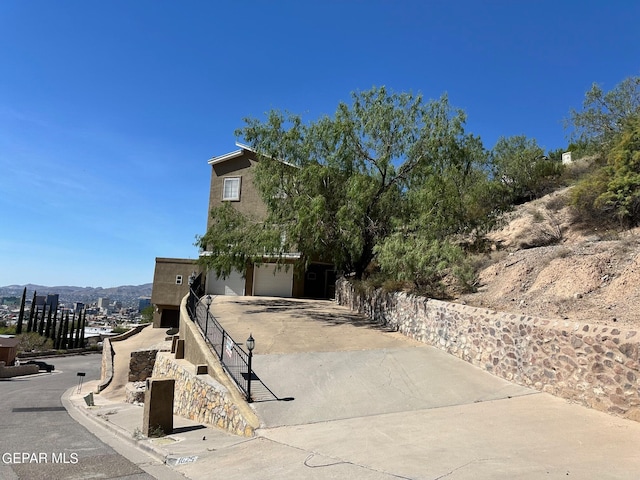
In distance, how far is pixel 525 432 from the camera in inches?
246

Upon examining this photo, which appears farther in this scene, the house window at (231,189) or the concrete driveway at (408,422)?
the house window at (231,189)

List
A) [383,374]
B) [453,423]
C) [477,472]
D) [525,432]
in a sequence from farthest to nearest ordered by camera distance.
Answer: [383,374] → [453,423] → [525,432] → [477,472]

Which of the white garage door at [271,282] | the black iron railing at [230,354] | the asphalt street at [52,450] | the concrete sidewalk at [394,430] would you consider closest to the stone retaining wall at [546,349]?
the concrete sidewalk at [394,430]

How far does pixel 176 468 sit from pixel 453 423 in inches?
171

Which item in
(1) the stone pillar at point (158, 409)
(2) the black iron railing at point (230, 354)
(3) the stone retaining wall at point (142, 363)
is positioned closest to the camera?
(1) the stone pillar at point (158, 409)

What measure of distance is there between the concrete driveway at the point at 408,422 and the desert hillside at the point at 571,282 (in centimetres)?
219

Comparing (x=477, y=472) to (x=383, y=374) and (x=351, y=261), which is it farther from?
(x=351, y=261)

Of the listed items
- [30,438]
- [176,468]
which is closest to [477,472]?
[176,468]

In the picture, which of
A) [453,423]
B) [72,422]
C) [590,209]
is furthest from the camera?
[590,209]

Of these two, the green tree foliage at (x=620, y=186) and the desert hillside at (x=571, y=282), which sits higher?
the green tree foliage at (x=620, y=186)

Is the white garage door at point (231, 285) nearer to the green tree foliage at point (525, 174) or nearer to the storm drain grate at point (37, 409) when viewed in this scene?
the storm drain grate at point (37, 409)

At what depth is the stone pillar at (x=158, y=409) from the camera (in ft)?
27.2

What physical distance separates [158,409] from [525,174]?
86.5 ft

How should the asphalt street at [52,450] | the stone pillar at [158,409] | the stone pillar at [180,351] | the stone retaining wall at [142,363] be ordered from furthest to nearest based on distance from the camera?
the stone retaining wall at [142,363], the stone pillar at [180,351], the stone pillar at [158,409], the asphalt street at [52,450]
